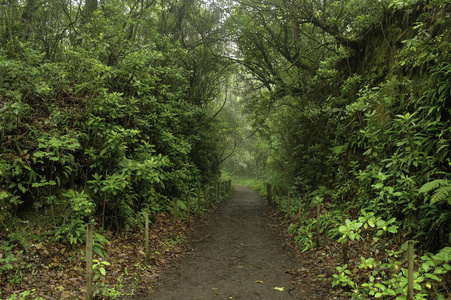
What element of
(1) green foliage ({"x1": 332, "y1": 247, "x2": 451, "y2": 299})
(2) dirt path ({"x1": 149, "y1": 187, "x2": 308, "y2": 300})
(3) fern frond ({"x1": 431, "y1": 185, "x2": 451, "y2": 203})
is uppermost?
(3) fern frond ({"x1": 431, "y1": 185, "x2": 451, "y2": 203})

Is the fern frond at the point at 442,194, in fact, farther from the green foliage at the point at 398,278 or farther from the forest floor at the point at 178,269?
the forest floor at the point at 178,269

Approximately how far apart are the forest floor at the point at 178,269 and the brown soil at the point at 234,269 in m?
0.02

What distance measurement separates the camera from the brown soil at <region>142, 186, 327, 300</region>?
206 inches

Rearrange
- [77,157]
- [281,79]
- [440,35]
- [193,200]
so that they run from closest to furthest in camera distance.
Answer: [440,35], [77,157], [193,200], [281,79]

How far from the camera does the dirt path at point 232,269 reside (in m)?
5.24

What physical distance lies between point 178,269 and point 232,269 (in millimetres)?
1275

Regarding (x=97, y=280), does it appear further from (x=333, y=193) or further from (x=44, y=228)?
(x=333, y=193)

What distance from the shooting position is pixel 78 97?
24.2 feet

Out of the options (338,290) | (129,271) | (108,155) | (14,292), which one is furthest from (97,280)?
(338,290)

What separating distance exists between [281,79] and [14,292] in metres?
13.7

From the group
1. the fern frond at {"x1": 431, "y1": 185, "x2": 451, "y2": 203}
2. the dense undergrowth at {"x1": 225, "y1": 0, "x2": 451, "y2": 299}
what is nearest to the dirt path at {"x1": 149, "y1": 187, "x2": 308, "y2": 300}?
the dense undergrowth at {"x1": 225, "y1": 0, "x2": 451, "y2": 299}

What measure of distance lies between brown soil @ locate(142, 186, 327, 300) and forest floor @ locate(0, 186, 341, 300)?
0.06ft

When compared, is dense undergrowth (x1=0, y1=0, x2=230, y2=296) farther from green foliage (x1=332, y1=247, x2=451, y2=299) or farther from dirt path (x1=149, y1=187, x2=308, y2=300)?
green foliage (x1=332, y1=247, x2=451, y2=299)

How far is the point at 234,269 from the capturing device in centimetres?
658
